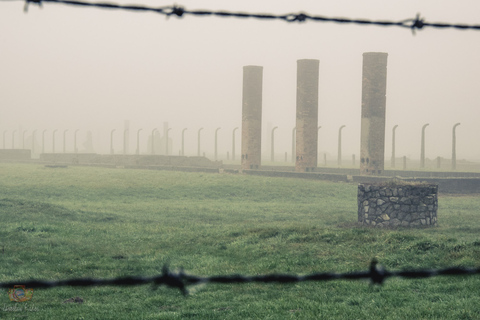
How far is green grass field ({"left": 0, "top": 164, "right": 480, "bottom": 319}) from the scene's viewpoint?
7148mm

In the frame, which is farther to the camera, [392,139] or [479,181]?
[392,139]

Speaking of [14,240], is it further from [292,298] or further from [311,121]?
[311,121]

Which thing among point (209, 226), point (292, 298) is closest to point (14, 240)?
point (209, 226)

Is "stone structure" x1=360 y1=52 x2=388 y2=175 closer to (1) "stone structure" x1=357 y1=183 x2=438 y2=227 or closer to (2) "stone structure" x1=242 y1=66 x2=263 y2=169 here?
(2) "stone structure" x1=242 y1=66 x2=263 y2=169

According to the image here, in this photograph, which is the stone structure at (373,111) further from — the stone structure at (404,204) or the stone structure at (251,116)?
the stone structure at (404,204)

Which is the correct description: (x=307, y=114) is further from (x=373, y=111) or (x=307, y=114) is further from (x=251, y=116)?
(x=373, y=111)

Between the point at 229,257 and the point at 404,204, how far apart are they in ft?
21.3

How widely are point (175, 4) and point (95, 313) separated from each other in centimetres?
551

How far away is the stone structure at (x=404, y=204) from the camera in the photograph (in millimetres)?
14977

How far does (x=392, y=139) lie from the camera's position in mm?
44281

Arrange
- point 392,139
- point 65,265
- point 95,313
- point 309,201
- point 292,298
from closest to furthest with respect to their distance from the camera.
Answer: point 95,313
point 292,298
point 65,265
point 309,201
point 392,139

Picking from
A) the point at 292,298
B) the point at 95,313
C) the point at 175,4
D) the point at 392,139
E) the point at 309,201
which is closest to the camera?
the point at 175,4

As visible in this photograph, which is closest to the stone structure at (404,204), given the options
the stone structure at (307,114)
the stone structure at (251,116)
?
the stone structure at (307,114)

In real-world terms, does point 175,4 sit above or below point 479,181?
above
